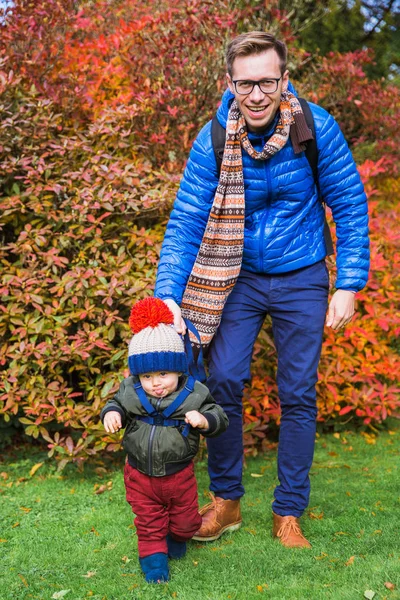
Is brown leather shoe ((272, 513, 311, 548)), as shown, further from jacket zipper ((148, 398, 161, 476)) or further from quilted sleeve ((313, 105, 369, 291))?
quilted sleeve ((313, 105, 369, 291))

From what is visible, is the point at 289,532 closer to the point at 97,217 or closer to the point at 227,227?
the point at 227,227

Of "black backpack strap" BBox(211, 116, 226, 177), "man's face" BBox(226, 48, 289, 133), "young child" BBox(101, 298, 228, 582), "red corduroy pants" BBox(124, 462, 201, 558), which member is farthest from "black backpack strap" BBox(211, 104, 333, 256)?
"red corduroy pants" BBox(124, 462, 201, 558)

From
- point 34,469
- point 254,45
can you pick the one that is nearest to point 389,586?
point 254,45

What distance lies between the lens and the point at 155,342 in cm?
263

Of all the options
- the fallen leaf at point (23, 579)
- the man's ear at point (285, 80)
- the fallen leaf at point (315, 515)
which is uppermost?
the man's ear at point (285, 80)

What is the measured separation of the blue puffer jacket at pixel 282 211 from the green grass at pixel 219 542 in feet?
3.63

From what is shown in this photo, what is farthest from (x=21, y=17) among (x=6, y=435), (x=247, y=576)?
(x=247, y=576)

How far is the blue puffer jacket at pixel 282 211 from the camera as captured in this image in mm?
2859

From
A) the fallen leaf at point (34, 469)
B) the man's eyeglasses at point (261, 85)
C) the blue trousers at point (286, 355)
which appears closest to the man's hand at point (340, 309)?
the blue trousers at point (286, 355)

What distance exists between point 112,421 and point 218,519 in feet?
2.76

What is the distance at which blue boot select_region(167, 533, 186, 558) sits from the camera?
2.88 meters

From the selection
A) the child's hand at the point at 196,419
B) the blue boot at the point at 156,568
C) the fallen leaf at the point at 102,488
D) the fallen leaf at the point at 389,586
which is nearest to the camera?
the fallen leaf at the point at 389,586

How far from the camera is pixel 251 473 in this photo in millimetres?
4035

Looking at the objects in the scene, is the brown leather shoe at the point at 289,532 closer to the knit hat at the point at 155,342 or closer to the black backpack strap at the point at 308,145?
the knit hat at the point at 155,342
